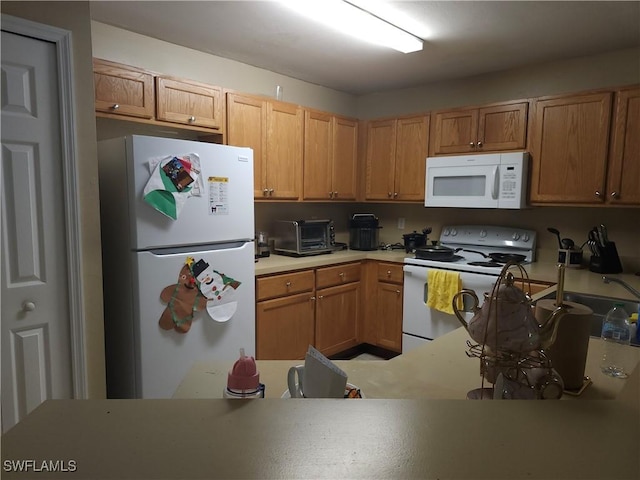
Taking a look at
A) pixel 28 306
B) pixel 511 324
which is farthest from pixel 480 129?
pixel 28 306

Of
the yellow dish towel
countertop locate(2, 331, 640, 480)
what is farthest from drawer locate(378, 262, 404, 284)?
countertop locate(2, 331, 640, 480)

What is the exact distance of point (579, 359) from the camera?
Result: 99 centimetres

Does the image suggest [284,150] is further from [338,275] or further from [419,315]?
[419,315]

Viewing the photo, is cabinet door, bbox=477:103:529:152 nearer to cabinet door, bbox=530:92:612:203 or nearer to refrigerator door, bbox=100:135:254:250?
cabinet door, bbox=530:92:612:203

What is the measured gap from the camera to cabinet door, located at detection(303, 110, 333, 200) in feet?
11.4

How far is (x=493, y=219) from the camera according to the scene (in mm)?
3568

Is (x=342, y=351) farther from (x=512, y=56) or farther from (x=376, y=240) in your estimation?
(x=512, y=56)

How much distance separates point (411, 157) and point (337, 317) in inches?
60.0

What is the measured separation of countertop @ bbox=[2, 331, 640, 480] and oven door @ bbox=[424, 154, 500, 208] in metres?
2.85

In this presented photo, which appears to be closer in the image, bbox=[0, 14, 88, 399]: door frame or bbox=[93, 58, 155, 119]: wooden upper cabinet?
bbox=[0, 14, 88, 399]: door frame

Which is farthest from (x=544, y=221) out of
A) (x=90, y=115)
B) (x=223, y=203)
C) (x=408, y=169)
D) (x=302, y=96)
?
(x=90, y=115)

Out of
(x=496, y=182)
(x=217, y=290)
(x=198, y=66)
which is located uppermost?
(x=198, y=66)

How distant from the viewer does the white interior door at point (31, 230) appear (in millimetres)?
1720

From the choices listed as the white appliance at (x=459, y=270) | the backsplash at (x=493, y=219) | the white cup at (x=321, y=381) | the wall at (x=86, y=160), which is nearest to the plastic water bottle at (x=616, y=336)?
the white cup at (x=321, y=381)
